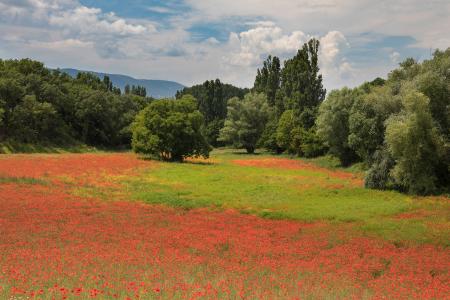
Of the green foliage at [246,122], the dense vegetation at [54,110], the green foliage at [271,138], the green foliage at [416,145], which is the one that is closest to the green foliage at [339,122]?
the green foliage at [416,145]

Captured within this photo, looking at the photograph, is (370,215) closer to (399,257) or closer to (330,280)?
(399,257)

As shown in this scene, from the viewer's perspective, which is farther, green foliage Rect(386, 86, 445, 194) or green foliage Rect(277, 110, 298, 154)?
green foliage Rect(277, 110, 298, 154)

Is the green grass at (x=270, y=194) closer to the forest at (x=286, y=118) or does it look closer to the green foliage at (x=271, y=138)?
the forest at (x=286, y=118)

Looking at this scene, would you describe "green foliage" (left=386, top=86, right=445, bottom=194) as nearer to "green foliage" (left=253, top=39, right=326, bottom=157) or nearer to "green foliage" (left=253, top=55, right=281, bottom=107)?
"green foliage" (left=253, top=39, right=326, bottom=157)

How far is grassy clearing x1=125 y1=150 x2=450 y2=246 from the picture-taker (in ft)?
92.2

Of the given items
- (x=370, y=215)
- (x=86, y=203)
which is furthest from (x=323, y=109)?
(x=86, y=203)

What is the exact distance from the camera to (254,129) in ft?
361

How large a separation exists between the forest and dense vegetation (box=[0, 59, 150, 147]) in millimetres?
251

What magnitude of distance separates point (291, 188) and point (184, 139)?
30.8m

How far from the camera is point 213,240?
22.3m

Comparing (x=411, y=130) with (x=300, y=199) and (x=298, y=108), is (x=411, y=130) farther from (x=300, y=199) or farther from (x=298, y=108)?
(x=298, y=108)

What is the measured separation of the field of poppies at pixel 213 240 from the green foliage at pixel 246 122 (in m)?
63.0

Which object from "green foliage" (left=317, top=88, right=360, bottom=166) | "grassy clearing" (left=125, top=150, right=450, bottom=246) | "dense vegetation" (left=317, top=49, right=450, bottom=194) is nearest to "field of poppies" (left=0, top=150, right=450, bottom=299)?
"grassy clearing" (left=125, top=150, right=450, bottom=246)

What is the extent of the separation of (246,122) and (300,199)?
239ft
